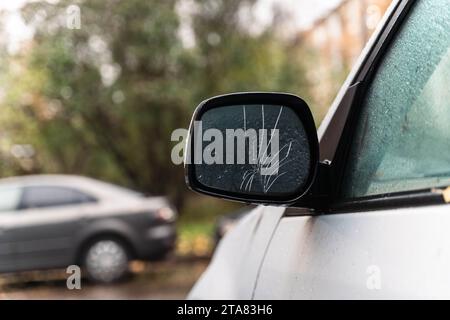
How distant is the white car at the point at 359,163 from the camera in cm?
129

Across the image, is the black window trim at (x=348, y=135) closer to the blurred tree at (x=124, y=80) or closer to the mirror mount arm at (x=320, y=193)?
the mirror mount arm at (x=320, y=193)

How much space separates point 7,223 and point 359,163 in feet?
27.1

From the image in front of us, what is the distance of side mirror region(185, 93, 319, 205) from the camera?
1.49 m

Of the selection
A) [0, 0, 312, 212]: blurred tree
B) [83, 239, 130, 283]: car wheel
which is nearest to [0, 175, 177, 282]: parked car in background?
[83, 239, 130, 283]: car wheel

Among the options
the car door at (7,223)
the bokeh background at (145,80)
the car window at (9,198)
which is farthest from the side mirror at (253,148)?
the car window at (9,198)

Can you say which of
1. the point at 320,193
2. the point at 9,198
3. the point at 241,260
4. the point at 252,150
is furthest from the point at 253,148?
the point at 9,198

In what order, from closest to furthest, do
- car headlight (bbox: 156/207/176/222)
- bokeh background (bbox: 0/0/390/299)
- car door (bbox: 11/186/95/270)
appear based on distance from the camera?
car door (bbox: 11/186/95/270) → car headlight (bbox: 156/207/176/222) → bokeh background (bbox: 0/0/390/299)

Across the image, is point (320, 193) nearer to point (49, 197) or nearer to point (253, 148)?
point (253, 148)

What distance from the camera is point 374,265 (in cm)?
127

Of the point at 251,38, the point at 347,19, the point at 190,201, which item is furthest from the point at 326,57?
the point at 190,201

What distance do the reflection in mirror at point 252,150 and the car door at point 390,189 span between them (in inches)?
5.2

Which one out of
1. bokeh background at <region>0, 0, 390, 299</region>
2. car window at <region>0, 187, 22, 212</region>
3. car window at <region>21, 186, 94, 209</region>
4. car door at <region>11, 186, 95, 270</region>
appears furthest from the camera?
bokeh background at <region>0, 0, 390, 299</region>

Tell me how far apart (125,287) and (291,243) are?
7.55m

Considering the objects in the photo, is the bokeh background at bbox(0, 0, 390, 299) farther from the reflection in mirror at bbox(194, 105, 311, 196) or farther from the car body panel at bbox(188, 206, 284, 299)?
the reflection in mirror at bbox(194, 105, 311, 196)
